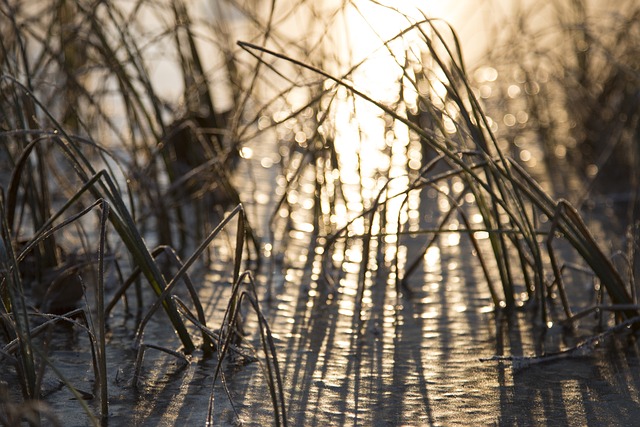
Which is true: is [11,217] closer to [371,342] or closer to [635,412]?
[371,342]

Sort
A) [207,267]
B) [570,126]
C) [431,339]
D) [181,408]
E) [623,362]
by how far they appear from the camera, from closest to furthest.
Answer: [181,408] < [623,362] < [431,339] < [207,267] < [570,126]

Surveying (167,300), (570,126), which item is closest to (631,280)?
(167,300)

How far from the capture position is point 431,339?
1.50 metres

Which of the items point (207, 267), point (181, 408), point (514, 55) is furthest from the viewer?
point (514, 55)

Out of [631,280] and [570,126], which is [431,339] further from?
[570,126]

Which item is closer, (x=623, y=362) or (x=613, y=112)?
(x=623, y=362)

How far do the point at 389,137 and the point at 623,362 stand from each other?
1364mm

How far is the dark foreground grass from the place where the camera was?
1229 mm

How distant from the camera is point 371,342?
1.48m

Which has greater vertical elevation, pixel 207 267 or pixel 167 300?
pixel 207 267

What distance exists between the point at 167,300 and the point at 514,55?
153 cm

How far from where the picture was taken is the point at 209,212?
232cm

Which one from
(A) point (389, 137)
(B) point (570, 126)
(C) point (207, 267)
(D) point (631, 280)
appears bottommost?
(D) point (631, 280)

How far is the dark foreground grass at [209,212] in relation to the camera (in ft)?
4.03
